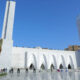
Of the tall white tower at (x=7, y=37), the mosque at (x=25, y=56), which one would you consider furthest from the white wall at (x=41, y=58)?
the tall white tower at (x=7, y=37)

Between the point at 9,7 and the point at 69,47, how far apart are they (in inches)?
1544

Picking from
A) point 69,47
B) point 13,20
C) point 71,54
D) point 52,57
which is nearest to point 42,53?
point 52,57

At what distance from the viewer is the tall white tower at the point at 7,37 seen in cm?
2406

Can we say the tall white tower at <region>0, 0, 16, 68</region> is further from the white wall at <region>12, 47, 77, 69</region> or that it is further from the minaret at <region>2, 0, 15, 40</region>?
the white wall at <region>12, 47, 77, 69</region>

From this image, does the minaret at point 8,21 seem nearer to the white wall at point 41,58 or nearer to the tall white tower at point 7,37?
the tall white tower at point 7,37

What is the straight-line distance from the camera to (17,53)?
1272 inches

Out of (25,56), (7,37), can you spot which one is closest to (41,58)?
(25,56)

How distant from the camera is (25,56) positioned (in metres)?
33.1

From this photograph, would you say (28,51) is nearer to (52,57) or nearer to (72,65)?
(52,57)

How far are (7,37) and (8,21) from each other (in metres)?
A: 3.62

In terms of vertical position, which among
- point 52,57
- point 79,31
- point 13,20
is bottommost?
point 52,57

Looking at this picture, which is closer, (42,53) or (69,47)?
(42,53)

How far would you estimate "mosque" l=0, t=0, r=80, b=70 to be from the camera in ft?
81.6

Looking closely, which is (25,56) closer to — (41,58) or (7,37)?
(41,58)
